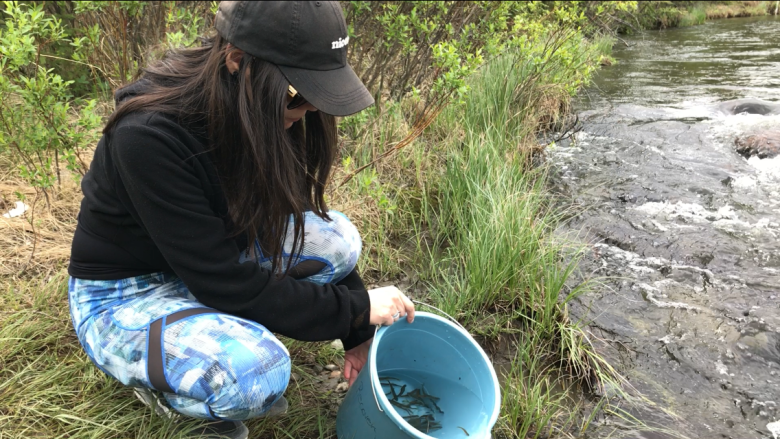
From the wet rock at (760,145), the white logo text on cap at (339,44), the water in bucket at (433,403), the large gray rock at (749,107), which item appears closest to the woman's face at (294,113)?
the white logo text on cap at (339,44)

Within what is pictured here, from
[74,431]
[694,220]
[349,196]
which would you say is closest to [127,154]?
[74,431]

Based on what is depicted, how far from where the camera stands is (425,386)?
1.85 m

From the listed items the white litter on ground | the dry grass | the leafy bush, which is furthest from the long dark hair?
the white litter on ground

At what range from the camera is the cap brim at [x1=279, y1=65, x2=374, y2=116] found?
1.19 meters

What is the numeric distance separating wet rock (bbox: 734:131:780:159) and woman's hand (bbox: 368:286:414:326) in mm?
4050

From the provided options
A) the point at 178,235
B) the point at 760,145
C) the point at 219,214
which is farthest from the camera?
the point at 760,145

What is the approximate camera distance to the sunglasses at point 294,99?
1213 mm

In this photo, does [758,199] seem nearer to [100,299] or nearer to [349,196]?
[349,196]

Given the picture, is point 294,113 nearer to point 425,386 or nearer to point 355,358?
point 355,358

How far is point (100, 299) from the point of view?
1.46m

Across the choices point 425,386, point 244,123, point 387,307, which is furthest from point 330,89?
point 425,386

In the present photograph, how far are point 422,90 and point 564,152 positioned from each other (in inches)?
47.4

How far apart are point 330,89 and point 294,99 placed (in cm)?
9

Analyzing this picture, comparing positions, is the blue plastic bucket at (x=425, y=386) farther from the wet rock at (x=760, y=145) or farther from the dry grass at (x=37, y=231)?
the wet rock at (x=760, y=145)
